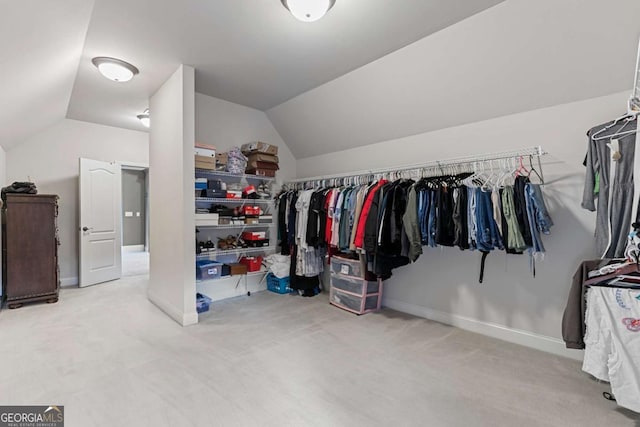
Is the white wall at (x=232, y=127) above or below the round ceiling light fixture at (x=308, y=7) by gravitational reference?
below

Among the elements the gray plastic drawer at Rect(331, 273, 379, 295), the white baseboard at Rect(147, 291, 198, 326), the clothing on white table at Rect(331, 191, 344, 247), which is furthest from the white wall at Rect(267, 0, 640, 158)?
the white baseboard at Rect(147, 291, 198, 326)

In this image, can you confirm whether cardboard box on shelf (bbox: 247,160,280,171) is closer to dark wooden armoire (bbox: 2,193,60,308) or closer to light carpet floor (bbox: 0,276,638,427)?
light carpet floor (bbox: 0,276,638,427)

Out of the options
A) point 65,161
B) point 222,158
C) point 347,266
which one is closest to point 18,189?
point 65,161

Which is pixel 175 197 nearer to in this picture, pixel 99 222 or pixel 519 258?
pixel 99 222

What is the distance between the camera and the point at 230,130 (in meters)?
4.28

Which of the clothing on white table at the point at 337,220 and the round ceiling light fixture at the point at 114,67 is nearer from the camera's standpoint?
the round ceiling light fixture at the point at 114,67

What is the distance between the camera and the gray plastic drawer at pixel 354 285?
3473 mm

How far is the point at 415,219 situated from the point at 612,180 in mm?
1389

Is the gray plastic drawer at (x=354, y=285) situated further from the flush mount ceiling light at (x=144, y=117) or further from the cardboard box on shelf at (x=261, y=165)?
the flush mount ceiling light at (x=144, y=117)

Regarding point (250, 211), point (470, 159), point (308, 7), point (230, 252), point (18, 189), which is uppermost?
point (308, 7)

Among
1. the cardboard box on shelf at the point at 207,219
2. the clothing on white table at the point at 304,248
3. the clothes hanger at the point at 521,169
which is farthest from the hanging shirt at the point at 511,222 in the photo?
the cardboard box on shelf at the point at 207,219

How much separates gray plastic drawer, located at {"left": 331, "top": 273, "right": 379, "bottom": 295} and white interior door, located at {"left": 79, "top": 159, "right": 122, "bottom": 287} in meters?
3.93

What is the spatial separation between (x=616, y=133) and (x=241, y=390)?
301cm

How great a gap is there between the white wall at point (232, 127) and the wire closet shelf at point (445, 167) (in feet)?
3.30
